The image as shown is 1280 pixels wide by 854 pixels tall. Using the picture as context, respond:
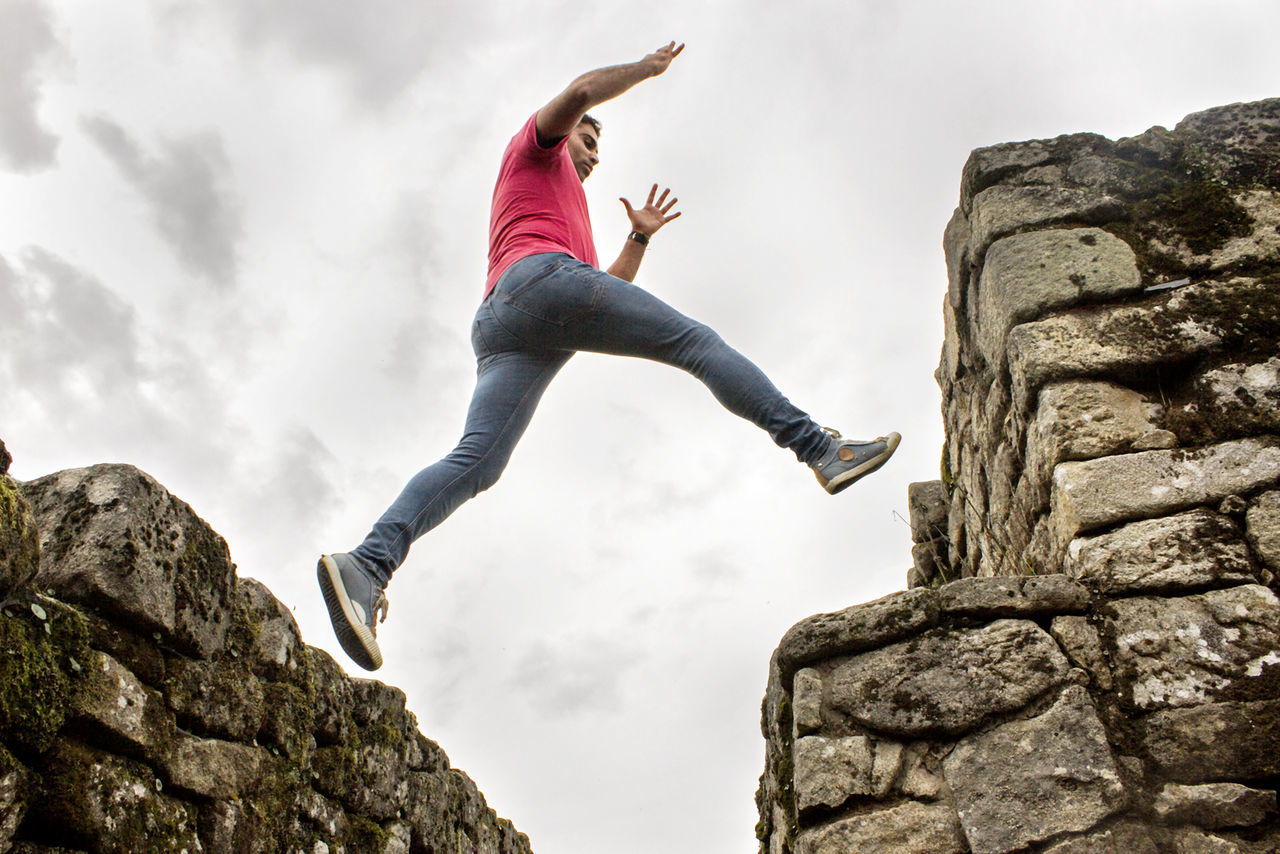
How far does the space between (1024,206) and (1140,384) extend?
0.77 metres

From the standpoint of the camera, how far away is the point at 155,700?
2.26 m

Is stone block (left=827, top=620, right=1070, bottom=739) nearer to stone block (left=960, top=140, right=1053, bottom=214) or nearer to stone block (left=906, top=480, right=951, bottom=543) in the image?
stone block (left=960, top=140, right=1053, bottom=214)

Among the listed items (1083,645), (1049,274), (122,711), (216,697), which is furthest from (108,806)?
(1049,274)

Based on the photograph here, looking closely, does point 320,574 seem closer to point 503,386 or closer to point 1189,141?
point 503,386

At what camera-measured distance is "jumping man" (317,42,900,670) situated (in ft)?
9.14

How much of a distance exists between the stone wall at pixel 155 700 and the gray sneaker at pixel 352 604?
28 cm

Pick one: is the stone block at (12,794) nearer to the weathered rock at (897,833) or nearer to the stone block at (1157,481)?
the weathered rock at (897,833)

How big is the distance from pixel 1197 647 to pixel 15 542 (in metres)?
2.50

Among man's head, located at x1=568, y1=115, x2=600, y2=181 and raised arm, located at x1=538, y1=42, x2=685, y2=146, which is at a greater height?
man's head, located at x1=568, y1=115, x2=600, y2=181

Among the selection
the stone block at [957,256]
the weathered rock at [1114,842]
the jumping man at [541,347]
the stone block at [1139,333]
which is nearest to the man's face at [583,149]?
the jumping man at [541,347]

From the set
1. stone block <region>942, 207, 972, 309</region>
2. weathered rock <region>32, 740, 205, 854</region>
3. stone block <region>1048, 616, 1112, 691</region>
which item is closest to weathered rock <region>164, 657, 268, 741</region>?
weathered rock <region>32, 740, 205, 854</region>

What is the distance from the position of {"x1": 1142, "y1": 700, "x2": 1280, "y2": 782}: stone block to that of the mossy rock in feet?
7.39

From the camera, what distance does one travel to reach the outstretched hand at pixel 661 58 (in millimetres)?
3123

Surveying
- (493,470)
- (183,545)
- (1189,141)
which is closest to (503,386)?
(493,470)
